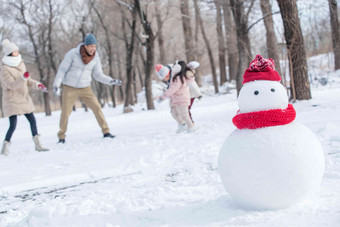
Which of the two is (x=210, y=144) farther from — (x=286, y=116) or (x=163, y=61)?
(x=163, y=61)

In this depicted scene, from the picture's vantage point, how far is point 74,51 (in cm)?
675

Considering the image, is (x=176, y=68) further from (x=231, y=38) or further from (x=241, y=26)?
(x=231, y=38)

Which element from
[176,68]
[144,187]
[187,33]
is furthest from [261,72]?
[187,33]

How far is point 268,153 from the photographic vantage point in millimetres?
1982

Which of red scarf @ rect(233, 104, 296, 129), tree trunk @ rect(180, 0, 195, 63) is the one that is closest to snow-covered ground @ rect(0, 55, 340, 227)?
red scarf @ rect(233, 104, 296, 129)

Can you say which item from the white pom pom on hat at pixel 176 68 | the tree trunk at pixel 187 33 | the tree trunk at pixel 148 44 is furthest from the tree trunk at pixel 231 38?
the white pom pom on hat at pixel 176 68

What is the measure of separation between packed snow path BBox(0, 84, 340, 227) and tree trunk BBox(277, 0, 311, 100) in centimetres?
125

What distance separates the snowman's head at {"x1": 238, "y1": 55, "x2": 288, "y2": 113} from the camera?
2145 mm

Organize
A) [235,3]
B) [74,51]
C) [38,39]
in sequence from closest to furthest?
[74,51]
[235,3]
[38,39]

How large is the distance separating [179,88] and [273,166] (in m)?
4.65

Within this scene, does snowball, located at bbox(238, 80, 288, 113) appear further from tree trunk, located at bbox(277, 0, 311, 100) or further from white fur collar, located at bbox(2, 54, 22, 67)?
tree trunk, located at bbox(277, 0, 311, 100)

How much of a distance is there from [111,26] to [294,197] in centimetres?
2372

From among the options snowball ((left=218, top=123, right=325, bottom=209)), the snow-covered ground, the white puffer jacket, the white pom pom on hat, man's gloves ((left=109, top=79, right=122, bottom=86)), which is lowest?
the snow-covered ground

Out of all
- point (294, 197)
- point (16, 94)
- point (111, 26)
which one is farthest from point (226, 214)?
point (111, 26)
